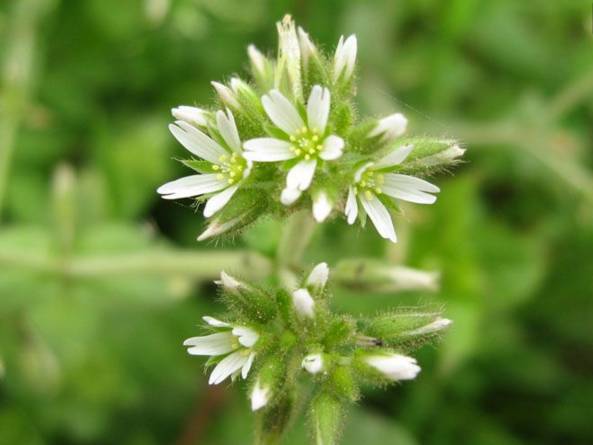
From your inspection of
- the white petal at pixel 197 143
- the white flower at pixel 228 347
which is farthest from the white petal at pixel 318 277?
the white petal at pixel 197 143

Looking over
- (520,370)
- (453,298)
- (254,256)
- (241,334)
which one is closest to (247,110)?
(241,334)

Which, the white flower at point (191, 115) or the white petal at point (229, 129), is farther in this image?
the white flower at point (191, 115)

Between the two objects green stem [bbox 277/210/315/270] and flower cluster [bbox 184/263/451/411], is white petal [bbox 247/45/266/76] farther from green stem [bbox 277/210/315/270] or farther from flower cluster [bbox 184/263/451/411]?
flower cluster [bbox 184/263/451/411]

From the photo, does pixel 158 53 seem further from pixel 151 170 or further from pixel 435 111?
pixel 435 111

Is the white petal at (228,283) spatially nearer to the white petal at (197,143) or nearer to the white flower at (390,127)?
the white petal at (197,143)

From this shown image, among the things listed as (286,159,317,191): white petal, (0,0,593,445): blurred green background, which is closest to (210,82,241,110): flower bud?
(286,159,317,191): white petal

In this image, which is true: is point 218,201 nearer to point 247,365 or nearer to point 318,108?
point 318,108

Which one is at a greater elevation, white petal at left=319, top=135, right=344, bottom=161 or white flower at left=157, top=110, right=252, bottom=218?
white petal at left=319, top=135, right=344, bottom=161
